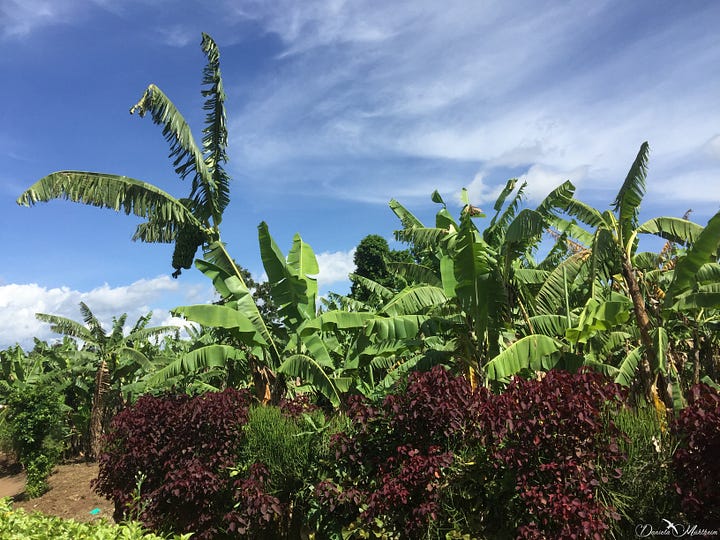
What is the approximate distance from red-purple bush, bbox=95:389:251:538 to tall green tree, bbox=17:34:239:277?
4.18 meters

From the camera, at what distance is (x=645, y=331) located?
7.20m

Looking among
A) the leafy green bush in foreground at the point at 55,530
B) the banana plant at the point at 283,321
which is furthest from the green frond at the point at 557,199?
the leafy green bush in foreground at the point at 55,530

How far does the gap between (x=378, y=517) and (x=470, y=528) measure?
3.01 ft

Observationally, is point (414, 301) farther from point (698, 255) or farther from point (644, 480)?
point (644, 480)

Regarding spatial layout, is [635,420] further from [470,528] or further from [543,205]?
[543,205]

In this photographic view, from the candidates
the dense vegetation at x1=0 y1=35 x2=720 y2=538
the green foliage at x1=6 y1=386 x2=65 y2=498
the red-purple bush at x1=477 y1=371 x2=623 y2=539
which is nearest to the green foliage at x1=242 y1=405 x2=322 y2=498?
the dense vegetation at x1=0 y1=35 x2=720 y2=538

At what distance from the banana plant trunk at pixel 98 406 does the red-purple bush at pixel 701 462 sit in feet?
48.4

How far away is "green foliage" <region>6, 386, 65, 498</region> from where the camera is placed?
1270 centimetres

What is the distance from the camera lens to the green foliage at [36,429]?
41.7 feet

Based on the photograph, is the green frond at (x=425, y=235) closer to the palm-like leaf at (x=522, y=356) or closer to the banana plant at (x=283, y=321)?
the banana plant at (x=283, y=321)

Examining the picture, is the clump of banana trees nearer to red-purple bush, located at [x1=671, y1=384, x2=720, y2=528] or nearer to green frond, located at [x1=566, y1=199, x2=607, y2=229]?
green frond, located at [x1=566, y1=199, x2=607, y2=229]

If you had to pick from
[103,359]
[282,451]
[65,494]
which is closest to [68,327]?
[103,359]

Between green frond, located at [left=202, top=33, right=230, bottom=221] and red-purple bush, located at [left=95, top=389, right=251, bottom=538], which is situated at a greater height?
green frond, located at [left=202, top=33, right=230, bottom=221]

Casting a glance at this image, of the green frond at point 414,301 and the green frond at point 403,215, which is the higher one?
the green frond at point 403,215
